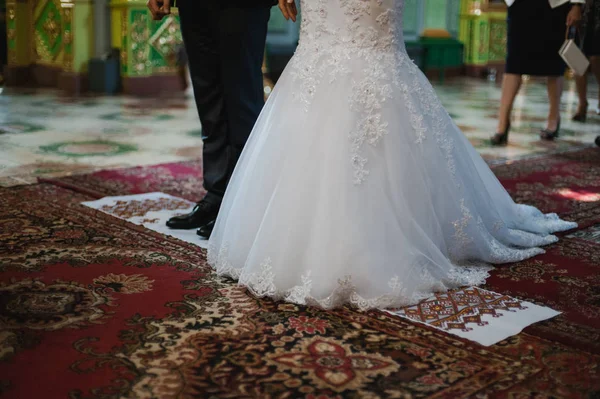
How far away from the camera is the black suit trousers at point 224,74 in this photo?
250 centimetres

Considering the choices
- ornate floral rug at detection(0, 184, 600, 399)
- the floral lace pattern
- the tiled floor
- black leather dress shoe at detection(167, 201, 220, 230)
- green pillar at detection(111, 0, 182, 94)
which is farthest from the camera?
green pillar at detection(111, 0, 182, 94)

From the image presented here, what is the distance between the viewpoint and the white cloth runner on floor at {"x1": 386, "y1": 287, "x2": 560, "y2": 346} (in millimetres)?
1847

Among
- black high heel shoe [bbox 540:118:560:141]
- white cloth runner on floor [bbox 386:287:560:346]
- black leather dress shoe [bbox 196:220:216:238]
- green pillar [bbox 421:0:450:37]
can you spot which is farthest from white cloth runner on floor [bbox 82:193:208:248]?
green pillar [bbox 421:0:450:37]

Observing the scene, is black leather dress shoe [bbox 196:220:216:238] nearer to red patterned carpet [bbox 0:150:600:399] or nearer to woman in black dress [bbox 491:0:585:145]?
red patterned carpet [bbox 0:150:600:399]

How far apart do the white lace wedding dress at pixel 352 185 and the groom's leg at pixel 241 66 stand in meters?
0.27

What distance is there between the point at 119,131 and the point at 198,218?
9.06 ft

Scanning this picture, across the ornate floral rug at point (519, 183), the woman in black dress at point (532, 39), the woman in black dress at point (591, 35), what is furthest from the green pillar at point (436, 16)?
the ornate floral rug at point (519, 183)

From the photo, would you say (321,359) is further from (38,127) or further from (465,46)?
(465,46)

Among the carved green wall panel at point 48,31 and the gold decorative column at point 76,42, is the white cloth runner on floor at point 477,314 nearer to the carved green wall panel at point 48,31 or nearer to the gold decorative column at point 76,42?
the gold decorative column at point 76,42

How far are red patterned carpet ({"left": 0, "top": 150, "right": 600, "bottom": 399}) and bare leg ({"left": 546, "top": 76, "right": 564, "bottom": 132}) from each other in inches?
109

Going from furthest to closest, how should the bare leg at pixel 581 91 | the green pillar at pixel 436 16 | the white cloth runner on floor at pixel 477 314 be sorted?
the green pillar at pixel 436 16 < the bare leg at pixel 581 91 < the white cloth runner on floor at pixel 477 314

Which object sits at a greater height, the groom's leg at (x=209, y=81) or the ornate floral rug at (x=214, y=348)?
the groom's leg at (x=209, y=81)

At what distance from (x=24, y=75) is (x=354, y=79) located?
6799mm

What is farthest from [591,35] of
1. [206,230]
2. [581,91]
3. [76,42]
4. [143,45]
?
[76,42]
